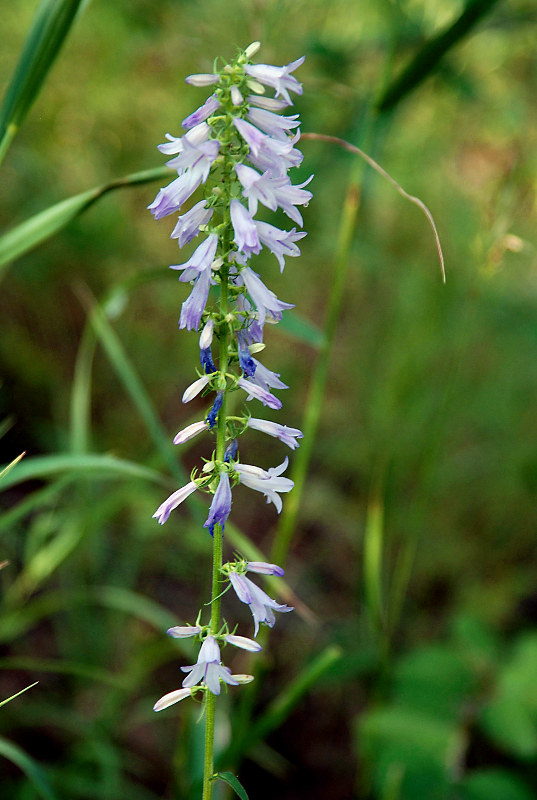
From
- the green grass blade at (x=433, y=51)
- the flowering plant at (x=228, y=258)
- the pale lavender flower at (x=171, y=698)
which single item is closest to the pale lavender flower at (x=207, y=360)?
the flowering plant at (x=228, y=258)

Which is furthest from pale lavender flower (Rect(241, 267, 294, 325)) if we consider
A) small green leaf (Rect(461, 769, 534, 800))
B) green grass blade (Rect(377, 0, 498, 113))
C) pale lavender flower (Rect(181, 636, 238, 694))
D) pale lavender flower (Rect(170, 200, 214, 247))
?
small green leaf (Rect(461, 769, 534, 800))

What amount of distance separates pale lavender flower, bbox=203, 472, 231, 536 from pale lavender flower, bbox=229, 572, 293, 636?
A: 0.08 metres

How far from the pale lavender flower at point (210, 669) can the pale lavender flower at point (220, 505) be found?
6.3 inches

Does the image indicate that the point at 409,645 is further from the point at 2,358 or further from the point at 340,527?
the point at 2,358

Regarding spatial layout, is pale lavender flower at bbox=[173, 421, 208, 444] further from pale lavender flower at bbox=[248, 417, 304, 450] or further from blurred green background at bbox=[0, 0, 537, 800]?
blurred green background at bbox=[0, 0, 537, 800]

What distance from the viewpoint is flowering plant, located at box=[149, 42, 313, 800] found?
989 millimetres

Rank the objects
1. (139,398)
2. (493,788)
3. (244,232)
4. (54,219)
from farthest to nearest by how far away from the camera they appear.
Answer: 1. (493,788)
2. (139,398)
3. (54,219)
4. (244,232)

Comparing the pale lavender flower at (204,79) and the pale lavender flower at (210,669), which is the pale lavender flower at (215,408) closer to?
the pale lavender flower at (210,669)

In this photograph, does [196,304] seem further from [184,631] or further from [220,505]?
[184,631]

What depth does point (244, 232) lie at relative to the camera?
3.11 ft

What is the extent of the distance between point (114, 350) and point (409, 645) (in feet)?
7.74

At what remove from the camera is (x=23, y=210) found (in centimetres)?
395

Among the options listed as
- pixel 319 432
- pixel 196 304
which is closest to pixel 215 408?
pixel 196 304

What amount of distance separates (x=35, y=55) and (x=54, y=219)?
339mm
